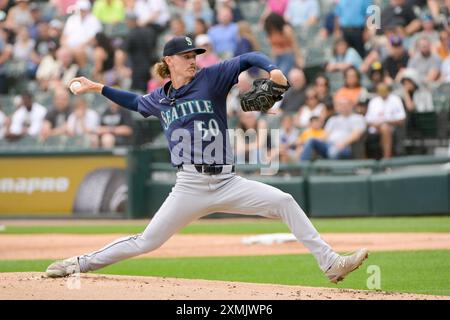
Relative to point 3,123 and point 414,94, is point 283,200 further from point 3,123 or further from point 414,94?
point 3,123

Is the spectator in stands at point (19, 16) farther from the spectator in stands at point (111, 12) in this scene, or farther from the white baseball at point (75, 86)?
the white baseball at point (75, 86)

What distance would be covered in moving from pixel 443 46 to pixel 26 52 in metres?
9.06

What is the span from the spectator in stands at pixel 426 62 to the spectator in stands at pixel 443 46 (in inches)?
3.4

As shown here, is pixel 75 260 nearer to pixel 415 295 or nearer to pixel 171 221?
pixel 171 221

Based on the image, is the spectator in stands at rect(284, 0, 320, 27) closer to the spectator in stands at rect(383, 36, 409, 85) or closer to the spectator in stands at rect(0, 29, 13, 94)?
the spectator in stands at rect(383, 36, 409, 85)

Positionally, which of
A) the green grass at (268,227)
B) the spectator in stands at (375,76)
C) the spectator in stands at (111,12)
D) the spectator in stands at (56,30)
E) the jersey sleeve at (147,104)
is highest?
the spectator in stands at (111,12)

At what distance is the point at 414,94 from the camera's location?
46.9 feet

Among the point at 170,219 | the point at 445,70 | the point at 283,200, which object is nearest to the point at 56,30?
the point at 445,70

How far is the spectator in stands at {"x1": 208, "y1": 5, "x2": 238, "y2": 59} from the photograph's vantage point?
16781 millimetres

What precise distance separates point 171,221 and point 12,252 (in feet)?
15.7

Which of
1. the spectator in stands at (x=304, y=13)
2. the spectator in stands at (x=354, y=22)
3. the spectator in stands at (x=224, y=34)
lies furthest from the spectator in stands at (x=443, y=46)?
the spectator in stands at (x=224, y=34)

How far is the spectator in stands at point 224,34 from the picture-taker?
55.1ft

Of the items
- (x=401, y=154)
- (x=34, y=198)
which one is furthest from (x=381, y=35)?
(x=34, y=198)

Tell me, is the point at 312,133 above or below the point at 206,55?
below
